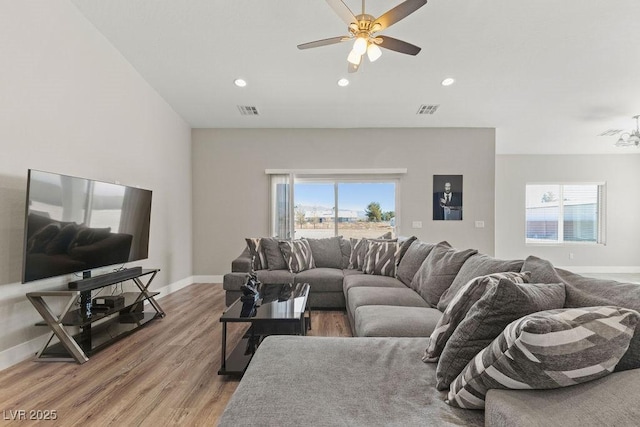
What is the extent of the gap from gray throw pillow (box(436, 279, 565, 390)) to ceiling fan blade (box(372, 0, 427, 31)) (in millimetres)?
2099

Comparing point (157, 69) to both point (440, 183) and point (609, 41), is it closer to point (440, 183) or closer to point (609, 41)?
point (440, 183)

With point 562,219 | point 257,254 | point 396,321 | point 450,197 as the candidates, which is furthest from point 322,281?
point 562,219

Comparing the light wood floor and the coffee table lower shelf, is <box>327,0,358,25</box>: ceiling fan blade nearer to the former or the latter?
the coffee table lower shelf

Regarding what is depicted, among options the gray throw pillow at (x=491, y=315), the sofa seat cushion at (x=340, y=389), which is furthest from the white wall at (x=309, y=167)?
the gray throw pillow at (x=491, y=315)

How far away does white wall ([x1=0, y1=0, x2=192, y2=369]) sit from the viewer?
8.13ft

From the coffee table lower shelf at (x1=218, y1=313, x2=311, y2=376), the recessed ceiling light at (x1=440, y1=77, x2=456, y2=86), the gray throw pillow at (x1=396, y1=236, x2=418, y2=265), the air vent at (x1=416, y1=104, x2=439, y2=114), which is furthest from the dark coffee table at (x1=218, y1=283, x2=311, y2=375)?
the air vent at (x1=416, y1=104, x2=439, y2=114)

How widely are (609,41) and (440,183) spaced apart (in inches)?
109

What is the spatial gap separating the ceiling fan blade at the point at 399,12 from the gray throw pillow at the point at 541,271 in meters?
1.92

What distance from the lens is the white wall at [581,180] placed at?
6957mm

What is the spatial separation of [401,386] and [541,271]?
853 mm

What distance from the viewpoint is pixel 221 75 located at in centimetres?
429

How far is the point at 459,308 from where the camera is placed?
1357mm

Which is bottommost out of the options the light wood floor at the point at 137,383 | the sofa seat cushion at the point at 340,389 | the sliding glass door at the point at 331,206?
the light wood floor at the point at 137,383

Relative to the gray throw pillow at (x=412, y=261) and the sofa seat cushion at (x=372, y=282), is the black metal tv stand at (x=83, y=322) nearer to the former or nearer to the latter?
the sofa seat cushion at (x=372, y=282)
